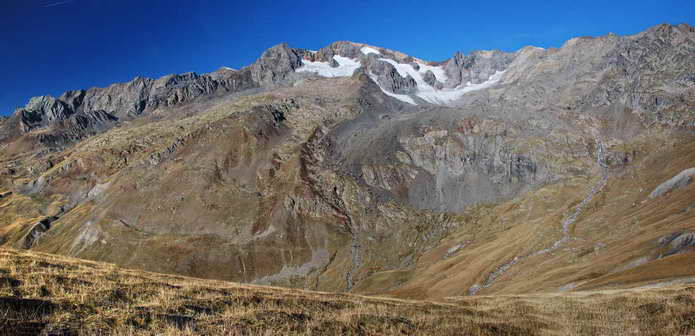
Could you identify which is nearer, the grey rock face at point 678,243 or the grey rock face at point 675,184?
the grey rock face at point 678,243

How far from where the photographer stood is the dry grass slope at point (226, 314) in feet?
45.2

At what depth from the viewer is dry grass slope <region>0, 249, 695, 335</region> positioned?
13.8 metres

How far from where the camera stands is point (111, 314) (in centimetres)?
1470

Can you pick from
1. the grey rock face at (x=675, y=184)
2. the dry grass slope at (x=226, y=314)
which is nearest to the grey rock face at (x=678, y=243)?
the dry grass slope at (x=226, y=314)

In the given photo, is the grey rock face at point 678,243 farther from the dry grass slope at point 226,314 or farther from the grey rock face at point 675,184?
the grey rock face at point 675,184

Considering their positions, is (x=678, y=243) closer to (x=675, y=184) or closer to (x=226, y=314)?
(x=226, y=314)

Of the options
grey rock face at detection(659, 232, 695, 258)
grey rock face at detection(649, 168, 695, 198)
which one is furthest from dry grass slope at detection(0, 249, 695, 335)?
grey rock face at detection(649, 168, 695, 198)

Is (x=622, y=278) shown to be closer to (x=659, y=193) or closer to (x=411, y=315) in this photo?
(x=411, y=315)

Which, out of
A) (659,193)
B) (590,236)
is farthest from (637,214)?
(659,193)

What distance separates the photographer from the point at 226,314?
16.4 meters

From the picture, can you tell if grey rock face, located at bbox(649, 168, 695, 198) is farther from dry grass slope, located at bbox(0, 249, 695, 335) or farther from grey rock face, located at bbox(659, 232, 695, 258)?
dry grass slope, located at bbox(0, 249, 695, 335)

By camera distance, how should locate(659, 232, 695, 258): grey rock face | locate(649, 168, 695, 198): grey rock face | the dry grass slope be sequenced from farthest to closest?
1. locate(649, 168, 695, 198): grey rock face
2. locate(659, 232, 695, 258): grey rock face
3. the dry grass slope

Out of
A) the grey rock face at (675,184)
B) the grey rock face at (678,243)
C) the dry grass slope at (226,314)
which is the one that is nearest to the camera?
the dry grass slope at (226,314)

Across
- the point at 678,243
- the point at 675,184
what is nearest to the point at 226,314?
the point at 678,243
